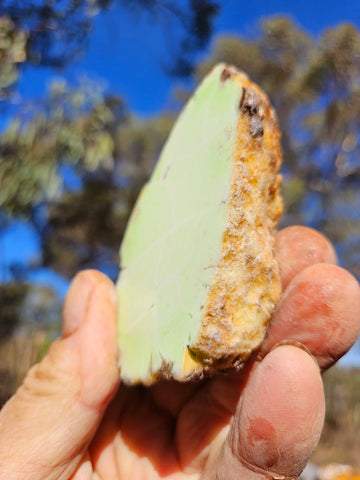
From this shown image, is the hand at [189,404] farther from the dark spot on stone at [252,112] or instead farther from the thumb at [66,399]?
the dark spot on stone at [252,112]

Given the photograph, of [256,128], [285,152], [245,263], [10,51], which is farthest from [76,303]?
[285,152]

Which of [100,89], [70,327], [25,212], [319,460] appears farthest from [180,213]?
[319,460]

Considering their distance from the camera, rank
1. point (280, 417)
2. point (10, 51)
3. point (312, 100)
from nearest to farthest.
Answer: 1. point (280, 417)
2. point (10, 51)
3. point (312, 100)

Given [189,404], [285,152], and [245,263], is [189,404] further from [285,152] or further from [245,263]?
[285,152]

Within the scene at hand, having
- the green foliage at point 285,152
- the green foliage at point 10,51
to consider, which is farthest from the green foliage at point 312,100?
the green foliage at point 10,51

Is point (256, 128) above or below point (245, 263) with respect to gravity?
above

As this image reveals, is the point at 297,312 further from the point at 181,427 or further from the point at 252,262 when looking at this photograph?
the point at 181,427
